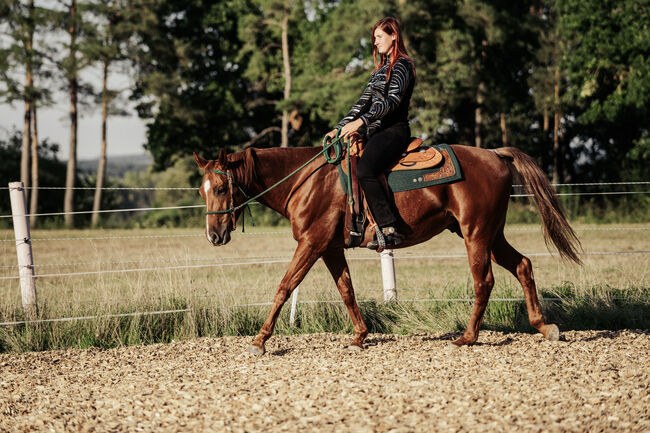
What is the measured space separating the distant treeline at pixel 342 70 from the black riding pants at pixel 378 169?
22513 millimetres

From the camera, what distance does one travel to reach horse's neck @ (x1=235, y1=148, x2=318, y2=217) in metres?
6.23

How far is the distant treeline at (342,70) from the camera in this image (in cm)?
2769

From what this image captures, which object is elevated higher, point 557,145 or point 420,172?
point 557,145

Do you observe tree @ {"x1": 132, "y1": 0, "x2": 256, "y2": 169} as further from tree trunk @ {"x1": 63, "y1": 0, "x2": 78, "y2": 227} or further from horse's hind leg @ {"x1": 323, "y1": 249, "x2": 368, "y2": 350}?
horse's hind leg @ {"x1": 323, "y1": 249, "x2": 368, "y2": 350}

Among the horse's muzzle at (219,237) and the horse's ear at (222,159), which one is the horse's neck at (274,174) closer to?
the horse's ear at (222,159)

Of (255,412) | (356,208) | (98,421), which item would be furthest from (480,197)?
(98,421)

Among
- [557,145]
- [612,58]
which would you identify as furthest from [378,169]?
[557,145]

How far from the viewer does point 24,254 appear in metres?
7.47

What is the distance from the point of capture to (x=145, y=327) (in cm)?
741

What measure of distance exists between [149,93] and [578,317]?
2908 cm

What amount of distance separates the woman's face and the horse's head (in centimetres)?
186

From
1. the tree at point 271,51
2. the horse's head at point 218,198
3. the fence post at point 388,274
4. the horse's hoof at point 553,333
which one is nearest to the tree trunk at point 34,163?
the tree at point 271,51

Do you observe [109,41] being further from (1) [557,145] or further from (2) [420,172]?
(2) [420,172]

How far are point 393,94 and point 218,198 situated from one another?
188 centimetres
